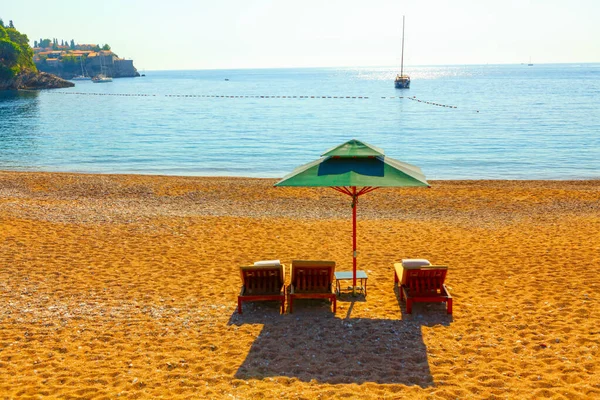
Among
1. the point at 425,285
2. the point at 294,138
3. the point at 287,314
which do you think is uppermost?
the point at 425,285

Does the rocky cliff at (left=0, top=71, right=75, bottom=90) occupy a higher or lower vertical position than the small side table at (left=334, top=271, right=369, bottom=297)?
higher

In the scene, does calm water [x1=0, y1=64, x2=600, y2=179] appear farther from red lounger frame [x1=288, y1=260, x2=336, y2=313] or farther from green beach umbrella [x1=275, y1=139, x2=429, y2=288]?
green beach umbrella [x1=275, y1=139, x2=429, y2=288]

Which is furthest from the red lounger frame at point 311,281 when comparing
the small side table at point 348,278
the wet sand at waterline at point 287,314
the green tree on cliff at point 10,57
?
the green tree on cliff at point 10,57

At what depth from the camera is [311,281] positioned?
9.48m

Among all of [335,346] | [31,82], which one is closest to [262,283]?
[335,346]

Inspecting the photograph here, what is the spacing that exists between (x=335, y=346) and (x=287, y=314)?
5.05ft

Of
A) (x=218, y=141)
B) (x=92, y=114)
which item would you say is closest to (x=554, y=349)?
(x=218, y=141)

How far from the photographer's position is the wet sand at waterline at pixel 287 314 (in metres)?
7.04

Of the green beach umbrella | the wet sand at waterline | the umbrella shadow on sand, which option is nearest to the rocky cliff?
the wet sand at waterline

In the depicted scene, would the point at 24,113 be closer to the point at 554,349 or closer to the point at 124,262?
the point at 124,262

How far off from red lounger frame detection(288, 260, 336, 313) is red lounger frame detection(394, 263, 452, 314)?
1356 mm

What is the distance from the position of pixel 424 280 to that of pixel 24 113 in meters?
77.8

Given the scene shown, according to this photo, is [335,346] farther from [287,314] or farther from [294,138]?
[294,138]

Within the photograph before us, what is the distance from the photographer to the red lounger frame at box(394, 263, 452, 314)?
9.23 m
